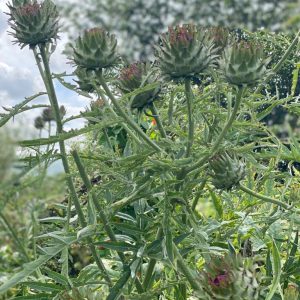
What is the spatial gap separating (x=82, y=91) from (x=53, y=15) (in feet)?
0.63

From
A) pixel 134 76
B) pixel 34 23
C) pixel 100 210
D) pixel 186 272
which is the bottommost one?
pixel 186 272

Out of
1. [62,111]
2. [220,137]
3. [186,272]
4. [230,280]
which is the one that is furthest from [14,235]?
[62,111]

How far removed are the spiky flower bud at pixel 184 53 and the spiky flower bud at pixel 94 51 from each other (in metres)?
0.11

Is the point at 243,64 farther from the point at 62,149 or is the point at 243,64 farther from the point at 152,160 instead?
the point at 62,149

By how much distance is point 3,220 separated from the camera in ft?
2.33

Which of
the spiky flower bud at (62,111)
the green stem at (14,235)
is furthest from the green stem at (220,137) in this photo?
the green stem at (14,235)

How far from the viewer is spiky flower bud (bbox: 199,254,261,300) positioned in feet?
3.25

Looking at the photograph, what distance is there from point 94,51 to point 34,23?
18 cm

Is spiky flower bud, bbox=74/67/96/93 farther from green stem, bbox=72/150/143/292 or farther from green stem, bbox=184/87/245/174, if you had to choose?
green stem, bbox=184/87/245/174

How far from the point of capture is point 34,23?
1494 millimetres

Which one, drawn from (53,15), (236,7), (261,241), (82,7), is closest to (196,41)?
(53,15)

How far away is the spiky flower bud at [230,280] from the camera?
990mm

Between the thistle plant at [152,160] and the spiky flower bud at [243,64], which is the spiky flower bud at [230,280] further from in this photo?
the spiky flower bud at [243,64]

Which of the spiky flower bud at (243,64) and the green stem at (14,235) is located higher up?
the spiky flower bud at (243,64)
